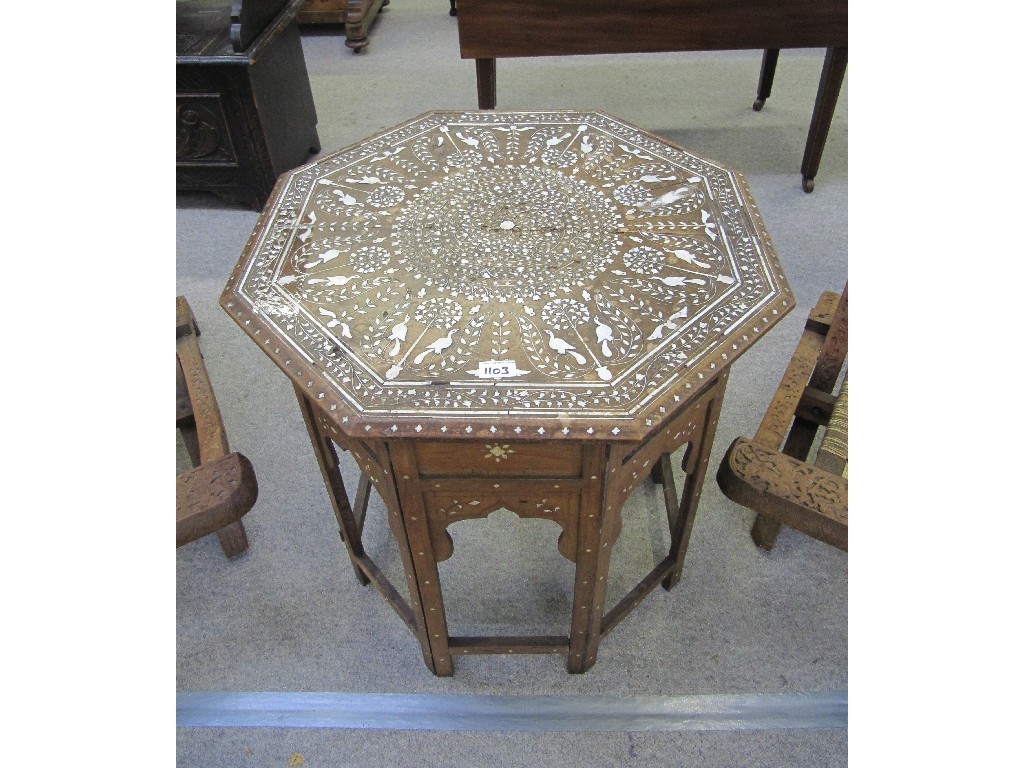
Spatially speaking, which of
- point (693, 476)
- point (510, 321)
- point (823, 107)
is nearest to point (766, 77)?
point (823, 107)

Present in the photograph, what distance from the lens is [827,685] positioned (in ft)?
5.57

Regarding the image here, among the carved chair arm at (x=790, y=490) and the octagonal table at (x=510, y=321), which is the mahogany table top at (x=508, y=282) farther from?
the carved chair arm at (x=790, y=490)

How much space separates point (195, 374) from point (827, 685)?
5.89 feet

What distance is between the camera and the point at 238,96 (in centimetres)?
287

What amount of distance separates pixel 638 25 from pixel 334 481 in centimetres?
212

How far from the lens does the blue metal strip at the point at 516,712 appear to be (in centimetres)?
164

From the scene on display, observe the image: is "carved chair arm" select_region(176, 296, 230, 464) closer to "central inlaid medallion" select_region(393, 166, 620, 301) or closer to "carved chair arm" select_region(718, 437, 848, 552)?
"central inlaid medallion" select_region(393, 166, 620, 301)

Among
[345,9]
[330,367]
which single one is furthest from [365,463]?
[345,9]

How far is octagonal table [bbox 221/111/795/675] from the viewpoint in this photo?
1135mm

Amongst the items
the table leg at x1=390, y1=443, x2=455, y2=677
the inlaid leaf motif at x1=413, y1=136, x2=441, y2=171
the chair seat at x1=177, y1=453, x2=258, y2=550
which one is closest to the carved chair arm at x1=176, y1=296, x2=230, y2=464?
the chair seat at x1=177, y1=453, x2=258, y2=550

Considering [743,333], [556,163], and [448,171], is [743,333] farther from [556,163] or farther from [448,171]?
[448,171]

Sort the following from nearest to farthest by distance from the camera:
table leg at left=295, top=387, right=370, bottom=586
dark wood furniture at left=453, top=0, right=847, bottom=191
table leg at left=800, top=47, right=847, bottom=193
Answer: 1. table leg at left=295, top=387, right=370, bottom=586
2. dark wood furniture at left=453, top=0, right=847, bottom=191
3. table leg at left=800, top=47, right=847, bottom=193

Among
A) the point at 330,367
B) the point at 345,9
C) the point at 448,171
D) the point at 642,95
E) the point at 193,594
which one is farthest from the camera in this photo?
the point at 345,9

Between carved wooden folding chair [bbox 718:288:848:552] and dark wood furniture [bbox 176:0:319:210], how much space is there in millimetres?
2343
